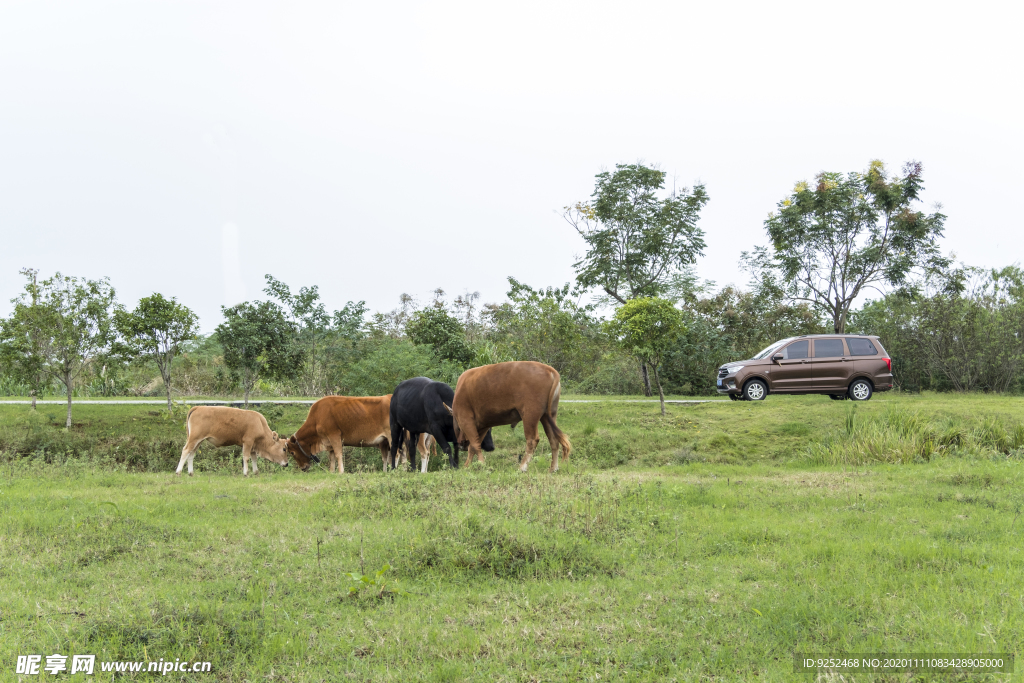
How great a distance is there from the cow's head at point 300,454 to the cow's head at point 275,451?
55 centimetres

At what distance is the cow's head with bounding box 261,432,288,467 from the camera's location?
45.2 ft

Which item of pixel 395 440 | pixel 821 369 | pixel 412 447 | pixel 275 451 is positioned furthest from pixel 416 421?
pixel 821 369

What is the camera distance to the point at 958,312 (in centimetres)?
2642

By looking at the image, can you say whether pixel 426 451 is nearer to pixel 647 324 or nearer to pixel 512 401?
pixel 512 401

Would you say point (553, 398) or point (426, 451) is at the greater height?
point (553, 398)

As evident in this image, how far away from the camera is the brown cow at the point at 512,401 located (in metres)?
11.6

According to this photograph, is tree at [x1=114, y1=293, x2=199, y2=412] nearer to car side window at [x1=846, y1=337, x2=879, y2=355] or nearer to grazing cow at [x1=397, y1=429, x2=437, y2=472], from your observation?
grazing cow at [x1=397, y1=429, x2=437, y2=472]

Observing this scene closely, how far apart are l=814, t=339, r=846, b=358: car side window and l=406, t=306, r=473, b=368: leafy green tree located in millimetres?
10385

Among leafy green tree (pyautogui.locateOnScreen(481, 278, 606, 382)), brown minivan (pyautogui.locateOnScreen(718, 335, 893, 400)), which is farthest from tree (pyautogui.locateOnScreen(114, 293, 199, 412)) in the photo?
brown minivan (pyautogui.locateOnScreen(718, 335, 893, 400))

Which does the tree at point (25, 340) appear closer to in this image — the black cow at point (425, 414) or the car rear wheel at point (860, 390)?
the black cow at point (425, 414)

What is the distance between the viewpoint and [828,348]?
65.7 feet

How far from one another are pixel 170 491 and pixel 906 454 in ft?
38.4

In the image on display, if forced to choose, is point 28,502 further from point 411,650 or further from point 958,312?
point 958,312

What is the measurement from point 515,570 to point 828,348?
1663cm
